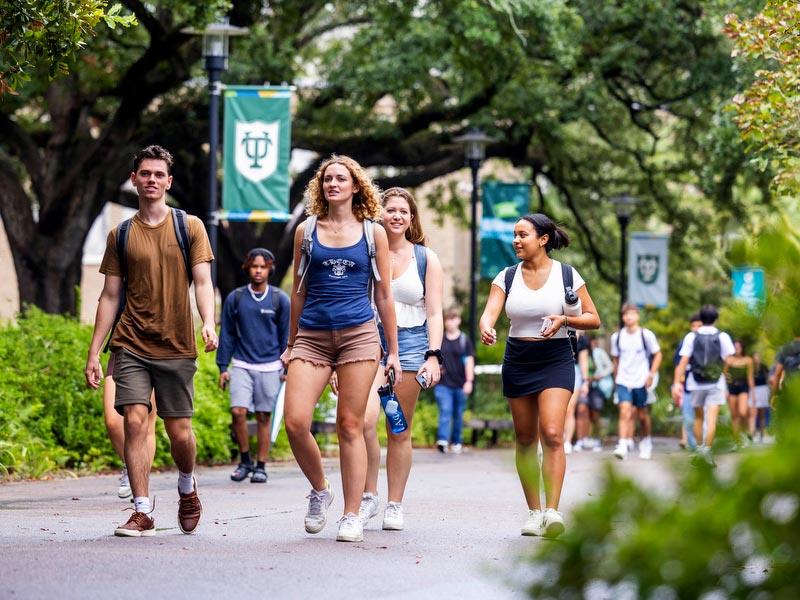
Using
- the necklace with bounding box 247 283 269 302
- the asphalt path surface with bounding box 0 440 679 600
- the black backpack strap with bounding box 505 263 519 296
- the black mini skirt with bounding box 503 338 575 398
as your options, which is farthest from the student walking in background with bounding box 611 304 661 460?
the black mini skirt with bounding box 503 338 575 398

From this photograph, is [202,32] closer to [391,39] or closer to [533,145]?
[391,39]

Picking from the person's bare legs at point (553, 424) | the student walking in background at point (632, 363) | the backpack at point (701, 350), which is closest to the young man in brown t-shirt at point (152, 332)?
the person's bare legs at point (553, 424)

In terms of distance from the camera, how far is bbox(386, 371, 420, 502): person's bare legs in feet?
26.9

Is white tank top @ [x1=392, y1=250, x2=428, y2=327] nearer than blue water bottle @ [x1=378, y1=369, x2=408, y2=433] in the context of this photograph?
No

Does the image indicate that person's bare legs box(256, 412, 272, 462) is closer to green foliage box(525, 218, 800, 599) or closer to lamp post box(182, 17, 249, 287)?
lamp post box(182, 17, 249, 287)

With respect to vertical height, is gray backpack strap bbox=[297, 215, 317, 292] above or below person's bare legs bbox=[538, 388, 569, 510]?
above

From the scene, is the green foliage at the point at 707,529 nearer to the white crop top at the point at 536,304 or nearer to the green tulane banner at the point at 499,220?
the white crop top at the point at 536,304

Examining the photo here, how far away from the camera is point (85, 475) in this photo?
42.9 feet

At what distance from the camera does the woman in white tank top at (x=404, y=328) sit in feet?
26.9

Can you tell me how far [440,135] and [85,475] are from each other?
14.5 m

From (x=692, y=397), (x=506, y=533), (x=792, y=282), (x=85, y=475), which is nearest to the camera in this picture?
(x=792, y=282)

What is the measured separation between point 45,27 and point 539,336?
3.47 metres

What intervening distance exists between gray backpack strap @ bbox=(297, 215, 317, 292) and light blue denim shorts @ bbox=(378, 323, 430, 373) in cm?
99

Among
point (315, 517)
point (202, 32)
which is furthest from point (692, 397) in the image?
point (315, 517)
